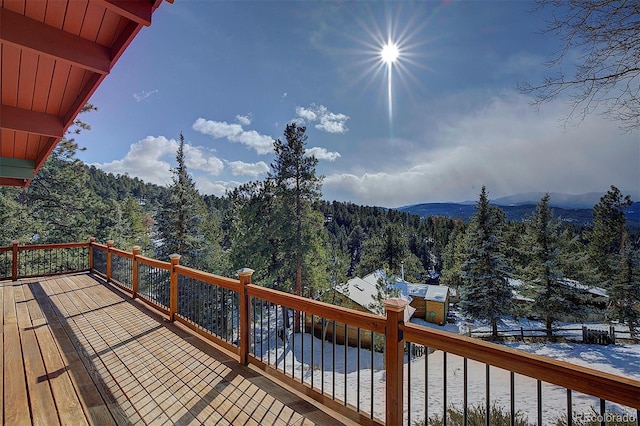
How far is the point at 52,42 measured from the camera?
208 centimetres

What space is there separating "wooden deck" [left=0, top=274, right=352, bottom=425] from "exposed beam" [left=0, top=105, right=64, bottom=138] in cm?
274

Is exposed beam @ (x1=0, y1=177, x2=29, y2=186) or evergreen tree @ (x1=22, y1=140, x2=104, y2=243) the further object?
evergreen tree @ (x1=22, y1=140, x2=104, y2=243)

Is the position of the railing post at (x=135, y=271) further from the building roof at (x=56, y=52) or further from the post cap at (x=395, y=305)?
the post cap at (x=395, y=305)

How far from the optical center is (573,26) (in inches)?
141

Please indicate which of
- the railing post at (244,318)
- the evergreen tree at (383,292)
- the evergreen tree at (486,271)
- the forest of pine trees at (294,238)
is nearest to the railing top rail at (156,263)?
the railing post at (244,318)

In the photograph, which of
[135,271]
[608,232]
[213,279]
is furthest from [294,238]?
[608,232]

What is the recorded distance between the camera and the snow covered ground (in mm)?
2941

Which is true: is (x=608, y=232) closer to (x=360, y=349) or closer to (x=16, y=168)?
(x=360, y=349)

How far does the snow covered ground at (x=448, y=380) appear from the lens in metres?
2.94

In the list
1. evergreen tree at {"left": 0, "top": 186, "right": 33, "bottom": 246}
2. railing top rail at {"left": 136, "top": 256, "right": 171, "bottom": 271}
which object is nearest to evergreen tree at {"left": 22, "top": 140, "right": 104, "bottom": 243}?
evergreen tree at {"left": 0, "top": 186, "right": 33, "bottom": 246}

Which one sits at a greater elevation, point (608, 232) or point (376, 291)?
point (608, 232)

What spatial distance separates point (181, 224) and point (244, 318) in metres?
14.8

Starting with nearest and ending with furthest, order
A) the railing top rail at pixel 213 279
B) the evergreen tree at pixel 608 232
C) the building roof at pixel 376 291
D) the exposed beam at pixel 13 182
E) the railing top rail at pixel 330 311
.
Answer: the railing top rail at pixel 330 311 → the railing top rail at pixel 213 279 → the exposed beam at pixel 13 182 → the evergreen tree at pixel 608 232 → the building roof at pixel 376 291

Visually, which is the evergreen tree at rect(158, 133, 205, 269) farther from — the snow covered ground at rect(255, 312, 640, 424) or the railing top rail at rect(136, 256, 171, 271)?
the railing top rail at rect(136, 256, 171, 271)
